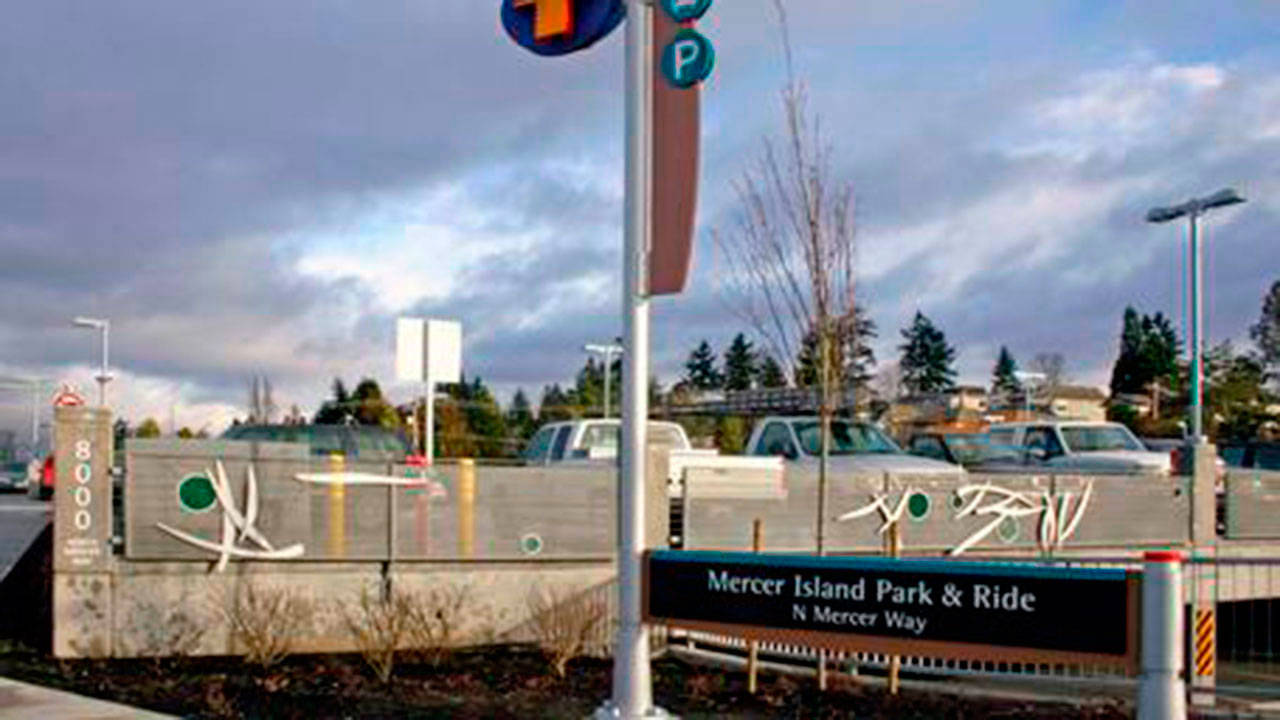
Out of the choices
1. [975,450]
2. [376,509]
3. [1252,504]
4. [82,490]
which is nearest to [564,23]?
[82,490]

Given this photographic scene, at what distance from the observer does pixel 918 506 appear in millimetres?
19109

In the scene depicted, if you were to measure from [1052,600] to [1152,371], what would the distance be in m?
103

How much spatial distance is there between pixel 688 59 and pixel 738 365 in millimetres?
97227

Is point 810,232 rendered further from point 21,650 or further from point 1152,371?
point 1152,371

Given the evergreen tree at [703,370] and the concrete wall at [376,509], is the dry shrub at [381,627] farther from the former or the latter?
the evergreen tree at [703,370]

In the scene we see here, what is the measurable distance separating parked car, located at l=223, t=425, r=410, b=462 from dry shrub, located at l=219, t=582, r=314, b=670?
848 cm

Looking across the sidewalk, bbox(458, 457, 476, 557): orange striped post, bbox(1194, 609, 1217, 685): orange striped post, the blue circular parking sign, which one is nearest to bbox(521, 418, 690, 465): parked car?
bbox(458, 457, 476, 557): orange striped post

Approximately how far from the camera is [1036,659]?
7.54 meters

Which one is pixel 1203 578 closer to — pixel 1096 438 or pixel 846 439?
pixel 846 439

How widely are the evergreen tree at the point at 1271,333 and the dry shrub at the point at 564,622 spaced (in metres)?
83.9

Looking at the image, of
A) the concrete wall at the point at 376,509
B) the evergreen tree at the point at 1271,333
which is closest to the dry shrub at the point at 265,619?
the concrete wall at the point at 376,509

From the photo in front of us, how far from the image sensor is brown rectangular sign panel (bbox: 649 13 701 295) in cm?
894

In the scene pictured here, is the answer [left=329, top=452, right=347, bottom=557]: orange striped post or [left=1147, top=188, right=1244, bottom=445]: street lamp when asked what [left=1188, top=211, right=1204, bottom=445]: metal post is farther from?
[left=329, top=452, right=347, bottom=557]: orange striped post

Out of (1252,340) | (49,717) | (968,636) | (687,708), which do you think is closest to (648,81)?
(968,636)
